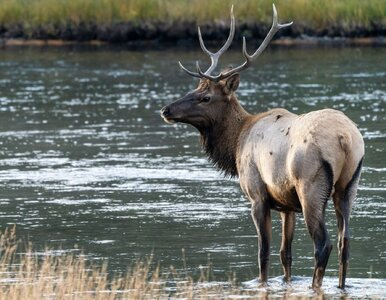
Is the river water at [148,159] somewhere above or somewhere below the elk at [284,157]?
below

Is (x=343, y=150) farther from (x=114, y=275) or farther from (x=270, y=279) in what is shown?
(x=114, y=275)

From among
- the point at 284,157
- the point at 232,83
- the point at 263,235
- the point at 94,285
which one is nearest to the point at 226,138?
the point at 232,83

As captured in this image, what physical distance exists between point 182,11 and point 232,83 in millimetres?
24258

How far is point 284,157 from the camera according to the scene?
10.6 m

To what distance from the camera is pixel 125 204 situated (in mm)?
15469

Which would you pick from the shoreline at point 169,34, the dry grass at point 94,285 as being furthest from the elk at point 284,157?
the shoreline at point 169,34

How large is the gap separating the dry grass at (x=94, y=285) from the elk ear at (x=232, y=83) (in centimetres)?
166

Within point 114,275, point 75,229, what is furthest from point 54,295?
point 75,229

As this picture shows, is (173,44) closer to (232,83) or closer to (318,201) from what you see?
(232,83)

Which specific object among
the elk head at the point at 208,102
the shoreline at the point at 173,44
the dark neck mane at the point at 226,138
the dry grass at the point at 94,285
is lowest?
the shoreline at the point at 173,44

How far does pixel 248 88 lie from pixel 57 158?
321 inches

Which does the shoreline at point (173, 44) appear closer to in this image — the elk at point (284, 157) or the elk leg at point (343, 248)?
the elk at point (284, 157)

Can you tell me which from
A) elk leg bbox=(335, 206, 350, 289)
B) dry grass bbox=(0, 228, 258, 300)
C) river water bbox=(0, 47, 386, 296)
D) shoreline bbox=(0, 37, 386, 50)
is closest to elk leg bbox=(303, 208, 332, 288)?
elk leg bbox=(335, 206, 350, 289)

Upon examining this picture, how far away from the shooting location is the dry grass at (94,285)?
32.1 feet
